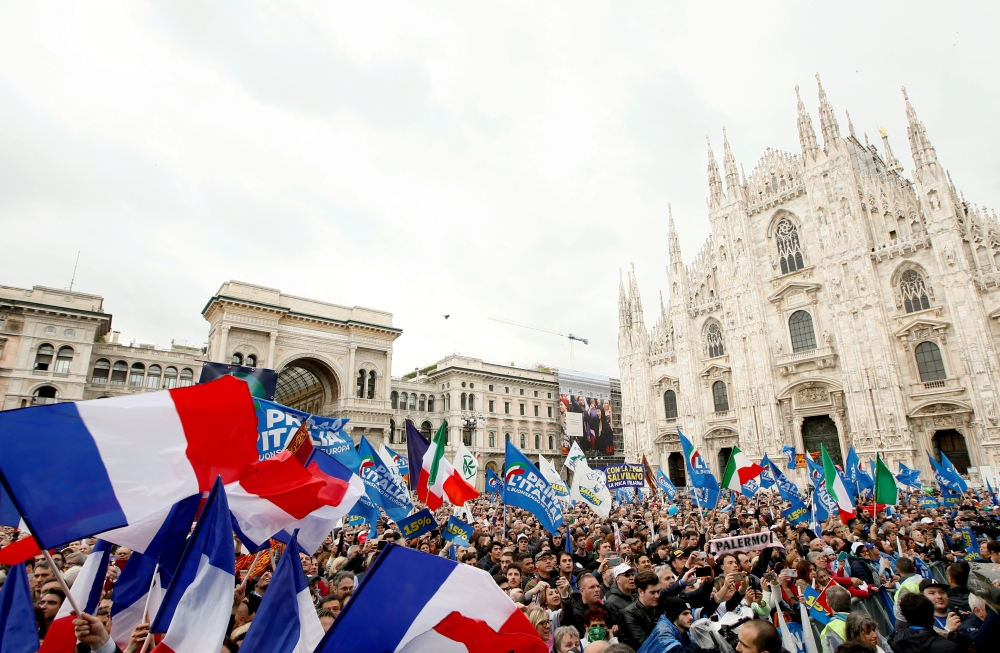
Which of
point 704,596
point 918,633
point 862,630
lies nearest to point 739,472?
point 704,596

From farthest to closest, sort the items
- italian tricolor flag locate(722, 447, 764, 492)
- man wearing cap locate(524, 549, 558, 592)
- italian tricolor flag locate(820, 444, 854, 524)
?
italian tricolor flag locate(722, 447, 764, 492)
italian tricolor flag locate(820, 444, 854, 524)
man wearing cap locate(524, 549, 558, 592)

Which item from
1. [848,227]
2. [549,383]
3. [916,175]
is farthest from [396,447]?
[916,175]

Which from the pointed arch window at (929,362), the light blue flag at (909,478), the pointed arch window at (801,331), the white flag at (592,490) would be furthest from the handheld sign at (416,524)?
the pointed arch window at (801,331)

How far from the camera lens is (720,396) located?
35656 millimetres

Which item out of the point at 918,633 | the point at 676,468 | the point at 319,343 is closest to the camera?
the point at 918,633

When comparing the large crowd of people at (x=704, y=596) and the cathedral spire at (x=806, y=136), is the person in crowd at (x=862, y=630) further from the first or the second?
the cathedral spire at (x=806, y=136)

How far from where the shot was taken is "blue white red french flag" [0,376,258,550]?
349 cm

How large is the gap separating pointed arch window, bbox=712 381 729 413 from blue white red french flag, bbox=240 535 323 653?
35.9m

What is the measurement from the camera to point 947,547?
1084cm

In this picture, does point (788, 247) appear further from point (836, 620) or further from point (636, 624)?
point (636, 624)

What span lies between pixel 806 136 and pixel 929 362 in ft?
51.4

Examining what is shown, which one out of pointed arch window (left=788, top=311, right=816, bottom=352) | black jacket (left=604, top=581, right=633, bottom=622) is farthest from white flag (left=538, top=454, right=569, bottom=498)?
pointed arch window (left=788, top=311, right=816, bottom=352)

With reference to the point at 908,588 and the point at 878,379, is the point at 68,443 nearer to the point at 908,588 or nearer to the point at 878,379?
the point at 908,588

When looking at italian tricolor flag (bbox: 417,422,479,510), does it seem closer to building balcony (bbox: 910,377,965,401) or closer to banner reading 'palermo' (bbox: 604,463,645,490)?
banner reading 'palermo' (bbox: 604,463,645,490)
